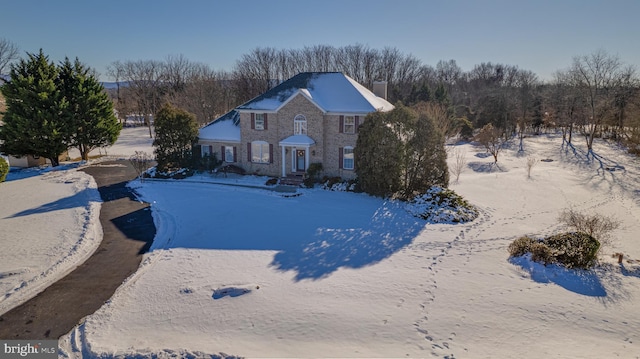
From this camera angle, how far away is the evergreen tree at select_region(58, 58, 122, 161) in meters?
33.2

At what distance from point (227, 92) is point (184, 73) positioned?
20.2 metres

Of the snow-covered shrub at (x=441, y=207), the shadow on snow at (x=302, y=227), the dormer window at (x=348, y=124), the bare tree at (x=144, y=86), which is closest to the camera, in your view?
the shadow on snow at (x=302, y=227)

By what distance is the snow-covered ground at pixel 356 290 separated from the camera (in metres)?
9.63

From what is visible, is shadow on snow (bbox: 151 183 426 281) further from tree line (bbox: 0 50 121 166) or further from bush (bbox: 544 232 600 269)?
tree line (bbox: 0 50 121 166)

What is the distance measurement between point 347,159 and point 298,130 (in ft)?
13.8

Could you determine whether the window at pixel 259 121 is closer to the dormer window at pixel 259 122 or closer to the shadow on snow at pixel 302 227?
the dormer window at pixel 259 122

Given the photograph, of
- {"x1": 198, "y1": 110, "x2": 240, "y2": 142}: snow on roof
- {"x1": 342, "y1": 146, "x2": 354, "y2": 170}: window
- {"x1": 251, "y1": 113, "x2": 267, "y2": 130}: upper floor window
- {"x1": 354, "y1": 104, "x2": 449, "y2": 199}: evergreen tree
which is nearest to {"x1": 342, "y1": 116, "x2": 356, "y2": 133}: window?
{"x1": 342, "y1": 146, "x2": 354, "y2": 170}: window

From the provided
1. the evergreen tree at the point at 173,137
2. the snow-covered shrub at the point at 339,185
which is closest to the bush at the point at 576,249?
the snow-covered shrub at the point at 339,185

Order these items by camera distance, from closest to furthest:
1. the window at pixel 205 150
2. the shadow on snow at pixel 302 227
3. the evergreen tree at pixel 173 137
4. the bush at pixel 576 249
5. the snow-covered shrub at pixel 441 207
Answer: the bush at pixel 576 249
the shadow on snow at pixel 302 227
the snow-covered shrub at pixel 441 207
the evergreen tree at pixel 173 137
the window at pixel 205 150

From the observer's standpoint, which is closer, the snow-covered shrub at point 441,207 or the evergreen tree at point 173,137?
the snow-covered shrub at point 441,207

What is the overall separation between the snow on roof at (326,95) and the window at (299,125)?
1.51 meters

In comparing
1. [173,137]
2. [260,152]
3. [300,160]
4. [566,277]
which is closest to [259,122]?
[260,152]

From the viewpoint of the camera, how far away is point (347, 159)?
2692 centimetres

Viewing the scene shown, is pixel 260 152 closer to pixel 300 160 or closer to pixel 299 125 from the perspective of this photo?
pixel 300 160
